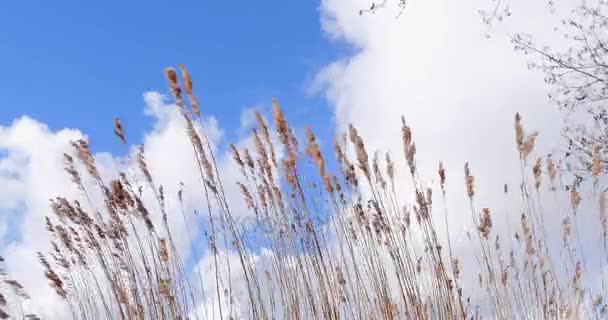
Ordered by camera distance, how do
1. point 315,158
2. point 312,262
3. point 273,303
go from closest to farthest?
point 315,158 < point 312,262 < point 273,303

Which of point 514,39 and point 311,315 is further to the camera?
point 514,39

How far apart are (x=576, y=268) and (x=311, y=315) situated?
1.60 m

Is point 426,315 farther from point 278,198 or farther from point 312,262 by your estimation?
point 278,198

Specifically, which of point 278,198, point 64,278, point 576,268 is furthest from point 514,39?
point 64,278

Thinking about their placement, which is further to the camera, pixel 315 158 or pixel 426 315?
pixel 426 315

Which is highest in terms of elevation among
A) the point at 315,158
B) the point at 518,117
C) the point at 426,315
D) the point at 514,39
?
the point at 514,39

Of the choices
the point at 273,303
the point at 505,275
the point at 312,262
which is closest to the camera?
the point at 312,262

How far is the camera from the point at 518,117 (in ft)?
9.98

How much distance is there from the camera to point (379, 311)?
2941 mm

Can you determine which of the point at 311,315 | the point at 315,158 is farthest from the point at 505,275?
the point at 315,158

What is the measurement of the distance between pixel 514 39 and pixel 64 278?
5105mm

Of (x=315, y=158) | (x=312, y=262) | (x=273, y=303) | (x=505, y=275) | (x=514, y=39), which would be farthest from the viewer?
(x=514, y=39)

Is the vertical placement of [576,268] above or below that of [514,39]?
below

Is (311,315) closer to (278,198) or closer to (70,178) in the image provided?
(278,198)
